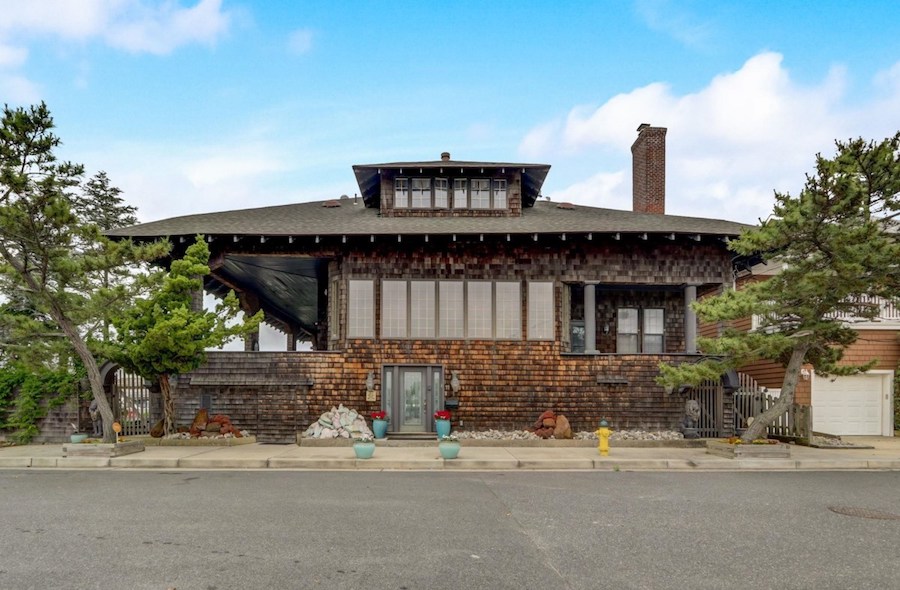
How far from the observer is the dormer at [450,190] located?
2208cm

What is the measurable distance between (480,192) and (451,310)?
473 cm

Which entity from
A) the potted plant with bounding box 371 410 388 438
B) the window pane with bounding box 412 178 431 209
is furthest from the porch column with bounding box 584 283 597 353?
the potted plant with bounding box 371 410 388 438

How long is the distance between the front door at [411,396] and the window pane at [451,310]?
112cm

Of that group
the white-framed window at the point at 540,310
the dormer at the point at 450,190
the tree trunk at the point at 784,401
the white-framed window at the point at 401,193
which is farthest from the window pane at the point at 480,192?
the tree trunk at the point at 784,401

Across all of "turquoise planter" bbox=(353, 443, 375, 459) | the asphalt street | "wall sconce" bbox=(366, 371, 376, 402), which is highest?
"wall sconce" bbox=(366, 371, 376, 402)

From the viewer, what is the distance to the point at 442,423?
18.4m

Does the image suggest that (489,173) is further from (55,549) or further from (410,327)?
(55,549)

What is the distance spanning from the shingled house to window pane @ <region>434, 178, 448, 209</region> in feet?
6.07

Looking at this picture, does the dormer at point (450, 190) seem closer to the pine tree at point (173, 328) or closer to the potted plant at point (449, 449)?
the pine tree at point (173, 328)

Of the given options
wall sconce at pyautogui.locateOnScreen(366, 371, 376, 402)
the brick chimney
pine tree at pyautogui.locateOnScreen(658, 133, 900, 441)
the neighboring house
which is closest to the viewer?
pine tree at pyautogui.locateOnScreen(658, 133, 900, 441)

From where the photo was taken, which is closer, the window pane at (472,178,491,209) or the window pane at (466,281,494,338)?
the window pane at (466,281,494,338)

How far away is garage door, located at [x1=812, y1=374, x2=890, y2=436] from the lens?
23.0m

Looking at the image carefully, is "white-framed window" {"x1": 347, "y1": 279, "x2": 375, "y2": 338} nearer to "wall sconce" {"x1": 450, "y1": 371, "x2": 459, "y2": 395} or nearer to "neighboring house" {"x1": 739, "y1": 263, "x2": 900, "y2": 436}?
"wall sconce" {"x1": 450, "y1": 371, "x2": 459, "y2": 395}

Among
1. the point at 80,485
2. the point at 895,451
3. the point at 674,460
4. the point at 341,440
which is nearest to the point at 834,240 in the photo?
the point at 674,460
